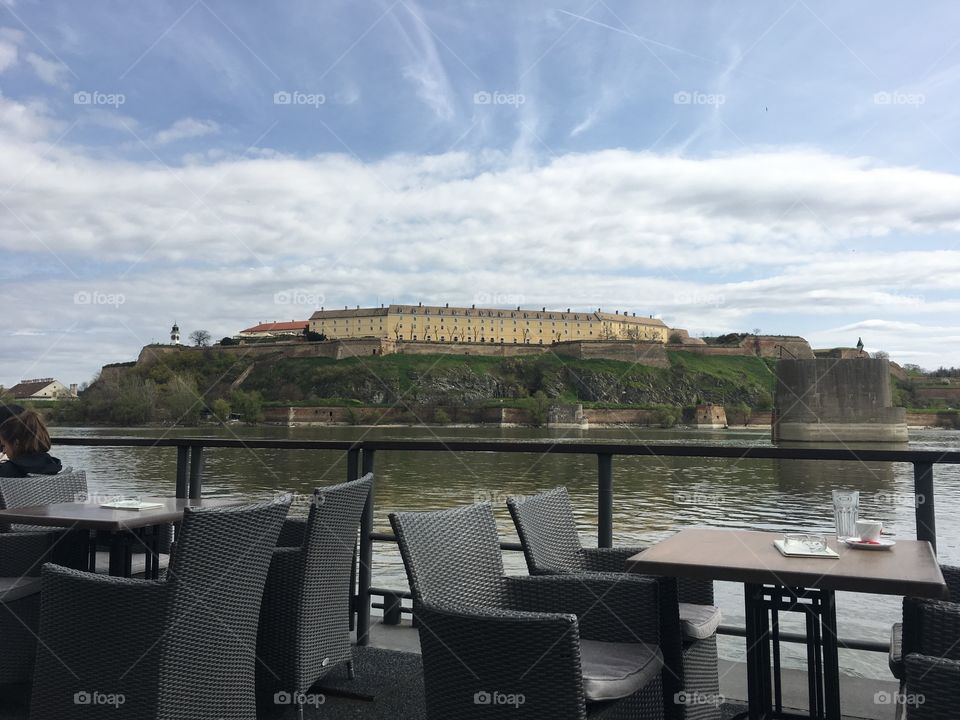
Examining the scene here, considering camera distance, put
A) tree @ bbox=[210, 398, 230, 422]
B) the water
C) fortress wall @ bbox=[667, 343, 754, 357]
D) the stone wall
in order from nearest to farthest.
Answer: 1. the water
2. the stone wall
3. tree @ bbox=[210, 398, 230, 422]
4. fortress wall @ bbox=[667, 343, 754, 357]

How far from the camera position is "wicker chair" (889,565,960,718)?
98cm

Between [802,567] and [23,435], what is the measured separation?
3145 mm

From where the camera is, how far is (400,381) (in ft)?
228

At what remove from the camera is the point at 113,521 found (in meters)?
2.34

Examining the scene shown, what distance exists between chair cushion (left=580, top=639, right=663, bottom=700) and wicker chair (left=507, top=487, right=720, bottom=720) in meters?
0.06

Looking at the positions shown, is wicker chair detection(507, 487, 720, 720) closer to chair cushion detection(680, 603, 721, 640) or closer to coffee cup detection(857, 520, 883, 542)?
chair cushion detection(680, 603, 721, 640)

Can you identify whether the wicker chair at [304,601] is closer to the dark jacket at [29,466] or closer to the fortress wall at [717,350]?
the dark jacket at [29,466]

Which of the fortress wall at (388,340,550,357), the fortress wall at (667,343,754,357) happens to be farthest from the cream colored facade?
the fortress wall at (388,340,550,357)

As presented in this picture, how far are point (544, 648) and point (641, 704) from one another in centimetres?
52

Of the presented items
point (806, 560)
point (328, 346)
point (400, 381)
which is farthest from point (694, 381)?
point (806, 560)

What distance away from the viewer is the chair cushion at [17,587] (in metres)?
2.40

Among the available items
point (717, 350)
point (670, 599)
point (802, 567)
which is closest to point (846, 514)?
point (802, 567)

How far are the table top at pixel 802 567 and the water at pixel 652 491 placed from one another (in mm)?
1099

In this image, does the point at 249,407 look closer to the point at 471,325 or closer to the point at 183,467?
the point at 471,325
